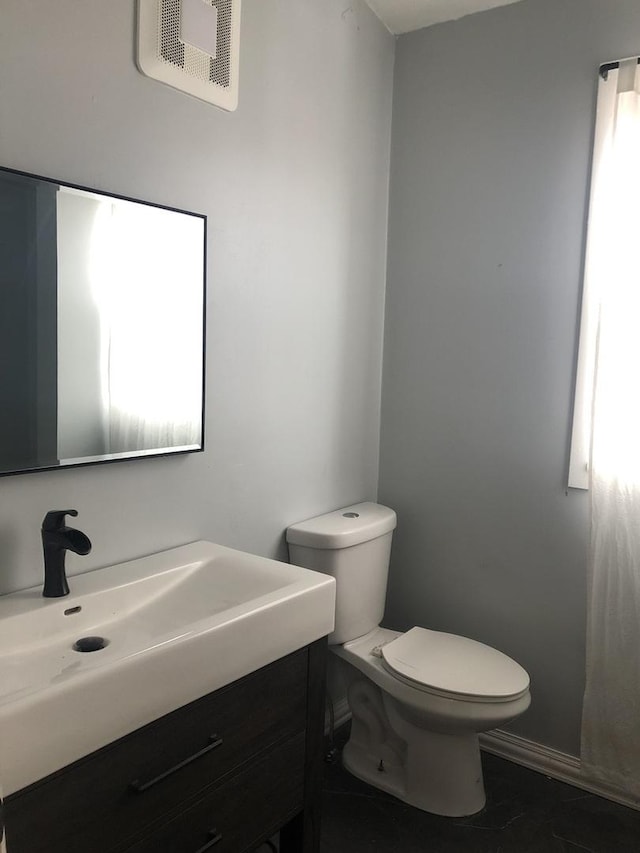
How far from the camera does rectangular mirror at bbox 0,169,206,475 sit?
1.42 metres

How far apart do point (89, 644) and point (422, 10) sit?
7.21 feet

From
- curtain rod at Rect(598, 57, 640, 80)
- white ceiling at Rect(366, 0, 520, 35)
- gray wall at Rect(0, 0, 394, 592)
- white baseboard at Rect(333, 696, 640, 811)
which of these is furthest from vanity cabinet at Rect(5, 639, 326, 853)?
white ceiling at Rect(366, 0, 520, 35)

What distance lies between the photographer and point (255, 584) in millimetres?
1673

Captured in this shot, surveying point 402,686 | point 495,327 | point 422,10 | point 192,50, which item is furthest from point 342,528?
point 422,10

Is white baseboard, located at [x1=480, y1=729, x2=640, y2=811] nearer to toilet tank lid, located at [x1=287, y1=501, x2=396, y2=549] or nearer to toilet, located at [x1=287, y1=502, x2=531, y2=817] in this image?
toilet, located at [x1=287, y1=502, x2=531, y2=817]

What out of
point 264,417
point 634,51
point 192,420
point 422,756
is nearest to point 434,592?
point 422,756

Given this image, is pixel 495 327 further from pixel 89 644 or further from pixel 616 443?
pixel 89 644

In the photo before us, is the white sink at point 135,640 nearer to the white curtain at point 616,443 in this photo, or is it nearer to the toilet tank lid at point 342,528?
the toilet tank lid at point 342,528

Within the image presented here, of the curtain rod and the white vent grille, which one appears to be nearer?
the white vent grille

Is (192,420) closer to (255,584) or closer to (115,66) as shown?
(255,584)

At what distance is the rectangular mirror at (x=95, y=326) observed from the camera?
1417 millimetres

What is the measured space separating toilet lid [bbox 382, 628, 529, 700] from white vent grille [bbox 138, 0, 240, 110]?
163 centimetres

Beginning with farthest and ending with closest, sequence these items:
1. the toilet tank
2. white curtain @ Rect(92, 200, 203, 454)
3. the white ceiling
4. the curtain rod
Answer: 1. the white ceiling
2. the toilet tank
3. the curtain rod
4. white curtain @ Rect(92, 200, 203, 454)

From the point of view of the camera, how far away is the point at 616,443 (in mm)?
2047
